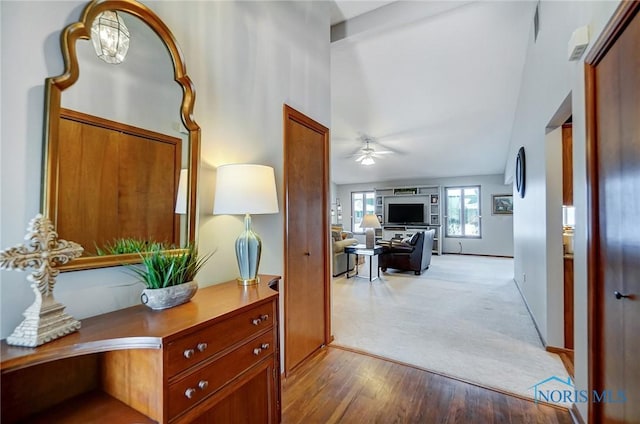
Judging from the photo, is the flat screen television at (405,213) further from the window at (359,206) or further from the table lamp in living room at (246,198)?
the table lamp in living room at (246,198)

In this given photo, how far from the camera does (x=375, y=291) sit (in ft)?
15.0

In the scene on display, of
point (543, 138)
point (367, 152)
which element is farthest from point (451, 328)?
point (367, 152)

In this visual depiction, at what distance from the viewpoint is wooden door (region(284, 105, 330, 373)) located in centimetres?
228

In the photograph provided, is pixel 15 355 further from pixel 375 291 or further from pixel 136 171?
pixel 375 291

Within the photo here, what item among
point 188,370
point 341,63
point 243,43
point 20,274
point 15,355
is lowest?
point 188,370

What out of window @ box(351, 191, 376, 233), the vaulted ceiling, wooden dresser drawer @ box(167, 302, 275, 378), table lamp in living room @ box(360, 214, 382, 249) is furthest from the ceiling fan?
wooden dresser drawer @ box(167, 302, 275, 378)

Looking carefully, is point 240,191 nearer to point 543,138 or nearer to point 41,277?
point 41,277

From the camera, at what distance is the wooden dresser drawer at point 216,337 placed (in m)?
1.00

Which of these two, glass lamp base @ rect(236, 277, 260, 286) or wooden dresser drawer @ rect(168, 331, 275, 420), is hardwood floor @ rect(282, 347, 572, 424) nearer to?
wooden dresser drawer @ rect(168, 331, 275, 420)

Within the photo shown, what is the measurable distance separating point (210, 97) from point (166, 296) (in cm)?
113

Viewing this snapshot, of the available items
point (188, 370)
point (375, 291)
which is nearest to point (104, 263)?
point (188, 370)

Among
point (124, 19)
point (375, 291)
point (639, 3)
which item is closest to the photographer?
point (639, 3)

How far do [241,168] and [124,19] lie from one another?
2.63ft

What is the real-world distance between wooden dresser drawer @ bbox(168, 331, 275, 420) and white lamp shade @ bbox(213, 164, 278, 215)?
658 millimetres
